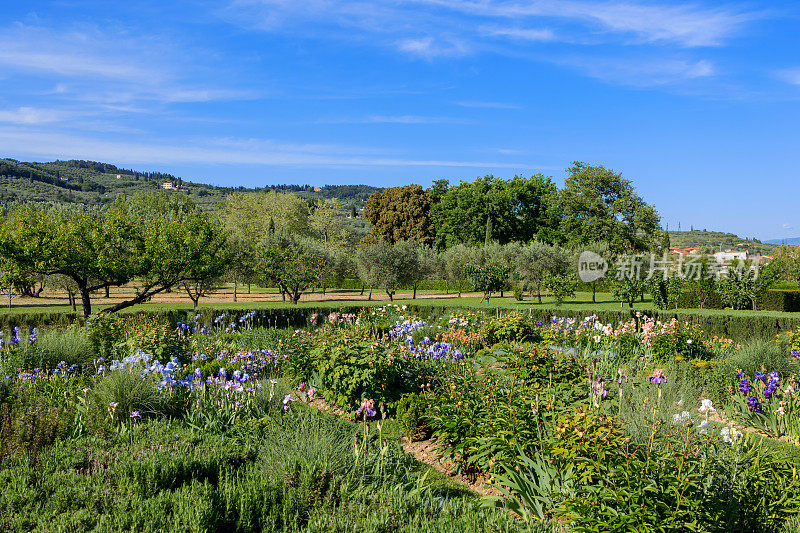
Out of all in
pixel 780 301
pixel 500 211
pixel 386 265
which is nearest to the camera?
pixel 780 301

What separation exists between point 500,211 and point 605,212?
29.2 feet

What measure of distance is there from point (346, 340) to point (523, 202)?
4274 cm

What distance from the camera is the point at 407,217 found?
166 feet

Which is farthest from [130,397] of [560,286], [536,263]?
[536,263]

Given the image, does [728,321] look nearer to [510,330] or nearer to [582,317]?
[582,317]

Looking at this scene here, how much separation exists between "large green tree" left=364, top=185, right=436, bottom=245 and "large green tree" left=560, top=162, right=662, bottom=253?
44.2 ft

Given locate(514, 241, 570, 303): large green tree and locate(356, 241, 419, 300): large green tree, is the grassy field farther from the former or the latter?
locate(514, 241, 570, 303): large green tree

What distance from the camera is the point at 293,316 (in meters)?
13.8

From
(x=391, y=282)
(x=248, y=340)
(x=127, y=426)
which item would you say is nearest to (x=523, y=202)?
(x=391, y=282)

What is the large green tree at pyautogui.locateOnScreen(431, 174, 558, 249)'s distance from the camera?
45.2 m

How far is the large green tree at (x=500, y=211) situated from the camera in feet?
148

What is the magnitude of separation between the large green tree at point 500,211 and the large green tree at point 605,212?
2.00 meters

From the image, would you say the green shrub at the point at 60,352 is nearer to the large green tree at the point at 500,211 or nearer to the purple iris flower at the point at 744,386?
the purple iris flower at the point at 744,386

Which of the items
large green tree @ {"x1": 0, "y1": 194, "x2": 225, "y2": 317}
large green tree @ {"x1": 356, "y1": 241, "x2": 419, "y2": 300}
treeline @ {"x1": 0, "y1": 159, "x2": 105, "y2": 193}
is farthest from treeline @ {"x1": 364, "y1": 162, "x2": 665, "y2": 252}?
treeline @ {"x1": 0, "y1": 159, "x2": 105, "y2": 193}
